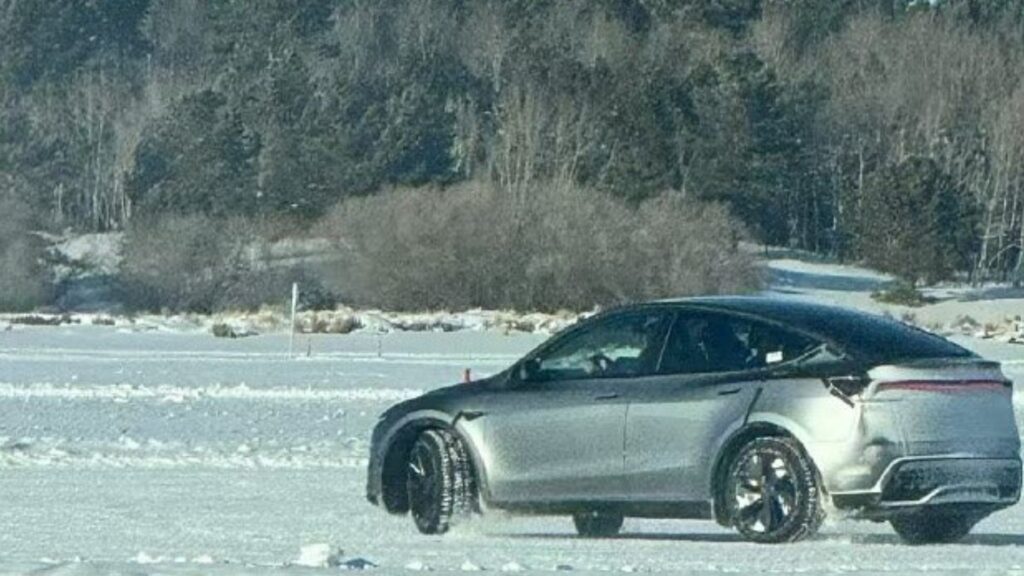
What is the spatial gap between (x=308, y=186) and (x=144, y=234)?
701 cm

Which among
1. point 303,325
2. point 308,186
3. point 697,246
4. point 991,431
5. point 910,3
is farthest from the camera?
point 910,3

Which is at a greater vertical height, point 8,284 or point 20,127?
point 20,127

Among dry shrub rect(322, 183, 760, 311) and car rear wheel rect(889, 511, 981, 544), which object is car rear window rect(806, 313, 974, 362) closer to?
car rear wheel rect(889, 511, 981, 544)

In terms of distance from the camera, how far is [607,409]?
1520 centimetres

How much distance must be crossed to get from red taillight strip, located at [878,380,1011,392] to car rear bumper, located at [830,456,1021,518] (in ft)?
1.32

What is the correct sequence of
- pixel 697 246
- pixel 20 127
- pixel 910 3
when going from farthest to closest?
1. pixel 910 3
2. pixel 20 127
3. pixel 697 246

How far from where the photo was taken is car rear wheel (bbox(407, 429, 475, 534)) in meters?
15.6

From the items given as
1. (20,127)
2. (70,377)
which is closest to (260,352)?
(70,377)

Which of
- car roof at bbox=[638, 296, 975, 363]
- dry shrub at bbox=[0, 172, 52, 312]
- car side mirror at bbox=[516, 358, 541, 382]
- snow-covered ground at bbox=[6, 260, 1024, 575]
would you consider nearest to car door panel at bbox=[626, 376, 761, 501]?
snow-covered ground at bbox=[6, 260, 1024, 575]

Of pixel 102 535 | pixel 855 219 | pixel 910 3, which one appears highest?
pixel 910 3

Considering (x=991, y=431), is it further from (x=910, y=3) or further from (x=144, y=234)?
(x=910, y=3)

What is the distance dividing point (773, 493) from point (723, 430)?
0.48 meters

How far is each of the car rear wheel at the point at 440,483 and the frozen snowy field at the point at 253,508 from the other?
6.7 inches

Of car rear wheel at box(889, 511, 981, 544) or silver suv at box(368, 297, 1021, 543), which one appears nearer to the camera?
silver suv at box(368, 297, 1021, 543)
